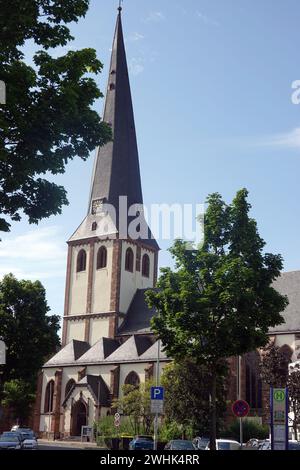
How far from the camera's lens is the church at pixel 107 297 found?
59.2 meters

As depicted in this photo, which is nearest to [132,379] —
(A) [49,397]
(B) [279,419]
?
Answer: (A) [49,397]

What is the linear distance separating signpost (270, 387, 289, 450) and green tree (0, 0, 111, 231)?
950 cm

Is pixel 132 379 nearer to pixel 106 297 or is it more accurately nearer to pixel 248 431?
pixel 106 297

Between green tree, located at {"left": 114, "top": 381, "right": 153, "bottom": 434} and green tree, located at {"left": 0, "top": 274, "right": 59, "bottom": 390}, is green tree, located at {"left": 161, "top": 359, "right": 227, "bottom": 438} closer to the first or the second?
green tree, located at {"left": 114, "top": 381, "right": 153, "bottom": 434}

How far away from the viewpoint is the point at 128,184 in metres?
67.3

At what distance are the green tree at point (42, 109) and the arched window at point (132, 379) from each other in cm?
4521

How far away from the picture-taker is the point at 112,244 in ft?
220

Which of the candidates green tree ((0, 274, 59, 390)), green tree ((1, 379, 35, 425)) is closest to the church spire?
green tree ((0, 274, 59, 390))

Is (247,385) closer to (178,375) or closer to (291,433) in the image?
(291,433)

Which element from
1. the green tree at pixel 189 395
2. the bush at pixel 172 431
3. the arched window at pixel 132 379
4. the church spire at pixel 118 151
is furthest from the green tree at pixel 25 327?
the church spire at pixel 118 151

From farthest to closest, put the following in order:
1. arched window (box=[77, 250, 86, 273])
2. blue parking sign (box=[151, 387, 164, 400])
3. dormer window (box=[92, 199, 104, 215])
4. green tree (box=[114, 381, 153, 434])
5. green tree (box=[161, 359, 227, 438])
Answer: arched window (box=[77, 250, 86, 273]), dormer window (box=[92, 199, 104, 215]), green tree (box=[114, 381, 153, 434]), green tree (box=[161, 359, 227, 438]), blue parking sign (box=[151, 387, 164, 400])

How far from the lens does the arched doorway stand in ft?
194

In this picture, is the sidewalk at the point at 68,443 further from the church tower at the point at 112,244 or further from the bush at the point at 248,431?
the church tower at the point at 112,244
